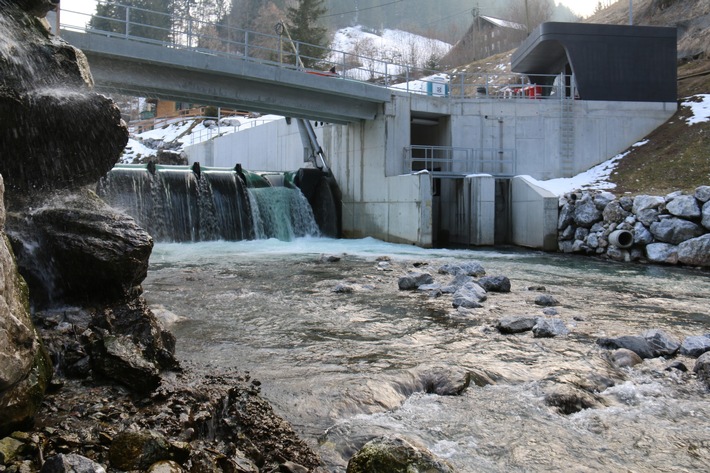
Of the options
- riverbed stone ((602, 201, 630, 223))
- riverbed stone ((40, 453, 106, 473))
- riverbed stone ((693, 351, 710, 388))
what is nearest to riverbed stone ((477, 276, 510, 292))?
riverbed stone ((693, 351, 710, 388))

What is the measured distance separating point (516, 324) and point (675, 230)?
11.5 m

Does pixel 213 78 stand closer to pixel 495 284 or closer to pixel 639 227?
pixel 495 284

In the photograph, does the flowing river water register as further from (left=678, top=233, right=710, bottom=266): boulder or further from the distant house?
the distant house

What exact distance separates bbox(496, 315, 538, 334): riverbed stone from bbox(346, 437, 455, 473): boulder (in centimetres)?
428

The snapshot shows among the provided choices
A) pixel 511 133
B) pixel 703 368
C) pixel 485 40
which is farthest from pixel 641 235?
pixel 485 40

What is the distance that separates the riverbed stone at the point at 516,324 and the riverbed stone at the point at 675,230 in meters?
11.0

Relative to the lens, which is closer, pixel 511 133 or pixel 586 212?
pixel 586 212

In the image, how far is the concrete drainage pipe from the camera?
685 inches

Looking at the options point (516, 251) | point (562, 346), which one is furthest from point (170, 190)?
point (562, 346)

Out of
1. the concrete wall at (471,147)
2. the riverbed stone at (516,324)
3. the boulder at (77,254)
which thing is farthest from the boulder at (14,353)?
the concrete wall at (471,147)

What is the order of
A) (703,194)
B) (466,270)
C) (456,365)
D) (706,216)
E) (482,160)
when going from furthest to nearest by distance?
1. (482,160)
2. (703,194)
3. (706,216)
4. (466,270)
5. (456,365)

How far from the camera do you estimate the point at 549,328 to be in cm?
724

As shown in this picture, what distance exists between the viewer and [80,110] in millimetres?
5613

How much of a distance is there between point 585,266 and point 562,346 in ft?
33.3
